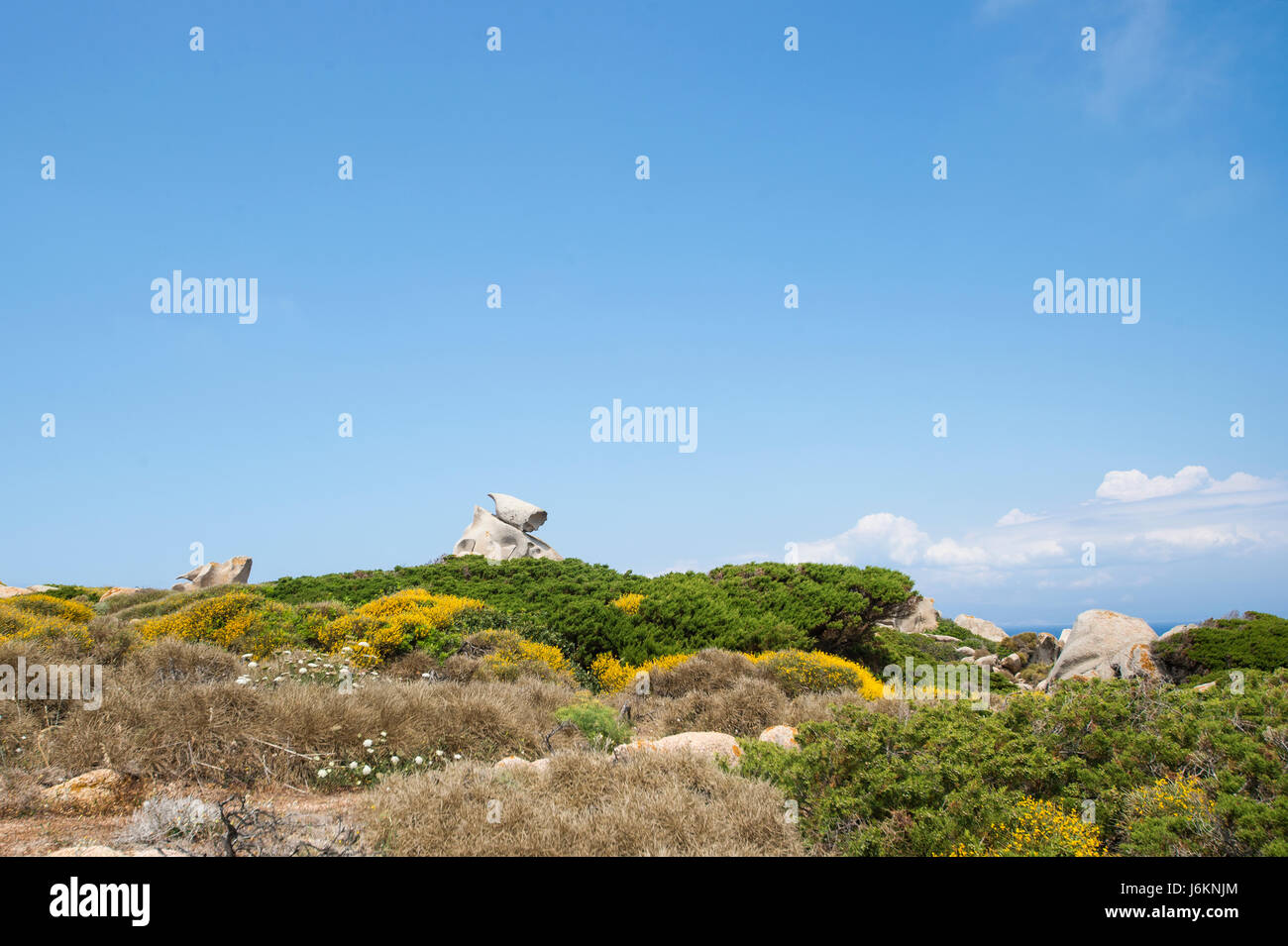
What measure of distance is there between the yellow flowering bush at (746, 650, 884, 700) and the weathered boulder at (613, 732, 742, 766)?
311 centimetres

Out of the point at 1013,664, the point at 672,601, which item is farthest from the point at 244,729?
the point at 1013,664

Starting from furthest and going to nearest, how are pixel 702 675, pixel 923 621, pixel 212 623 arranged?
1. pixel 923 621
2. pixel 212 623
3. pixel 702 675

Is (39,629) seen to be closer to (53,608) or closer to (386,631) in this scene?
(53,608)

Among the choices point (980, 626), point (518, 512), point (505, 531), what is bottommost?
point (980, 626)

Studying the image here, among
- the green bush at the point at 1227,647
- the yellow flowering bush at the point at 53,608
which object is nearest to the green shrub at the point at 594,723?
the yellow flowering bush at the point at 53,608

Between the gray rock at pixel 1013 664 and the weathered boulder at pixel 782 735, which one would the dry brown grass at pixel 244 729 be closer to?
the weathered boulder at pixel 782 735

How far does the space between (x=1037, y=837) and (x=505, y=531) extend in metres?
27.0

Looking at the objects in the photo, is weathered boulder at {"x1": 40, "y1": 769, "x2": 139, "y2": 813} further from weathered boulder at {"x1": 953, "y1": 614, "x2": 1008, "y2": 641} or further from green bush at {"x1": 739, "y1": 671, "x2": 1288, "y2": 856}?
weathered boulder at {"x1": 953, "y1": 614, "x2": 1008, "y2": 641}

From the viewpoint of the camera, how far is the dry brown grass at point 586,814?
394 cm

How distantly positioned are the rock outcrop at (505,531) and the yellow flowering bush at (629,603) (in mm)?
15140

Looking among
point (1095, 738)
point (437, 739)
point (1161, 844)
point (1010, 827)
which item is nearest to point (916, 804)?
point (1010, 827)

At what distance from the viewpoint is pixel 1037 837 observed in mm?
4137
